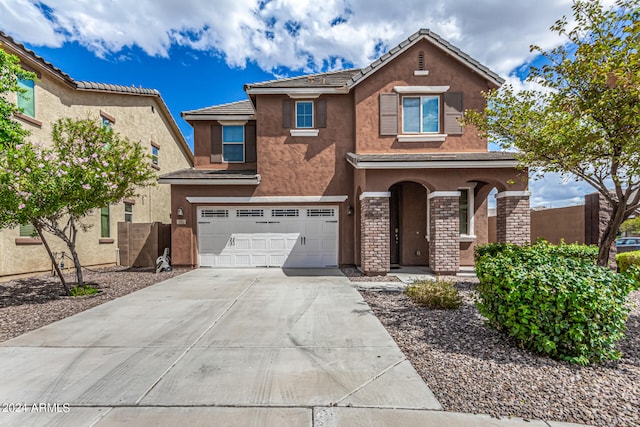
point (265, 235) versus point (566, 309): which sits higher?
point (265, 235)

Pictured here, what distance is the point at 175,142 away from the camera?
19375mm

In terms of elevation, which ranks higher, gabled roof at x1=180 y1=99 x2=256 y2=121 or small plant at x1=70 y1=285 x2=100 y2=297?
gabled roof at x1=180 y1=99 x2=256 y2=121

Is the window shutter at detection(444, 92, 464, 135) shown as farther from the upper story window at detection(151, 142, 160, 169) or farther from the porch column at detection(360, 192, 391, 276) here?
the upper story window at detection(151, 142, 160, 169)

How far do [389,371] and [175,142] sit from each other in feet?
63.7

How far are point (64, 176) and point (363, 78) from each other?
9.25m

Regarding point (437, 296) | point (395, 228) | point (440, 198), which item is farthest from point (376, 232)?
point (437, 296)

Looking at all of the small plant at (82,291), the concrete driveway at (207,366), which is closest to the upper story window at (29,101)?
the small plant at (82,291)

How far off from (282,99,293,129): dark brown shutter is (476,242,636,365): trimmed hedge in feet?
31.3

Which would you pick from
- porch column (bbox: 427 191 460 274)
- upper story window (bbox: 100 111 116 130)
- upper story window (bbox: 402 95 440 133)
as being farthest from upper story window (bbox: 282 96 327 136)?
upper story window (bbox: 100 111 116 130)

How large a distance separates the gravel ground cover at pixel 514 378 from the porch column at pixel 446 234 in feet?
15.3

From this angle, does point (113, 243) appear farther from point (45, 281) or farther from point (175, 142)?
point (175, 142)

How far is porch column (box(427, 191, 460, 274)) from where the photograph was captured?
9.84 m

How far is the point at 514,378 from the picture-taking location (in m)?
3.56

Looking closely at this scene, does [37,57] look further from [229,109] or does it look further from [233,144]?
[233,144]
